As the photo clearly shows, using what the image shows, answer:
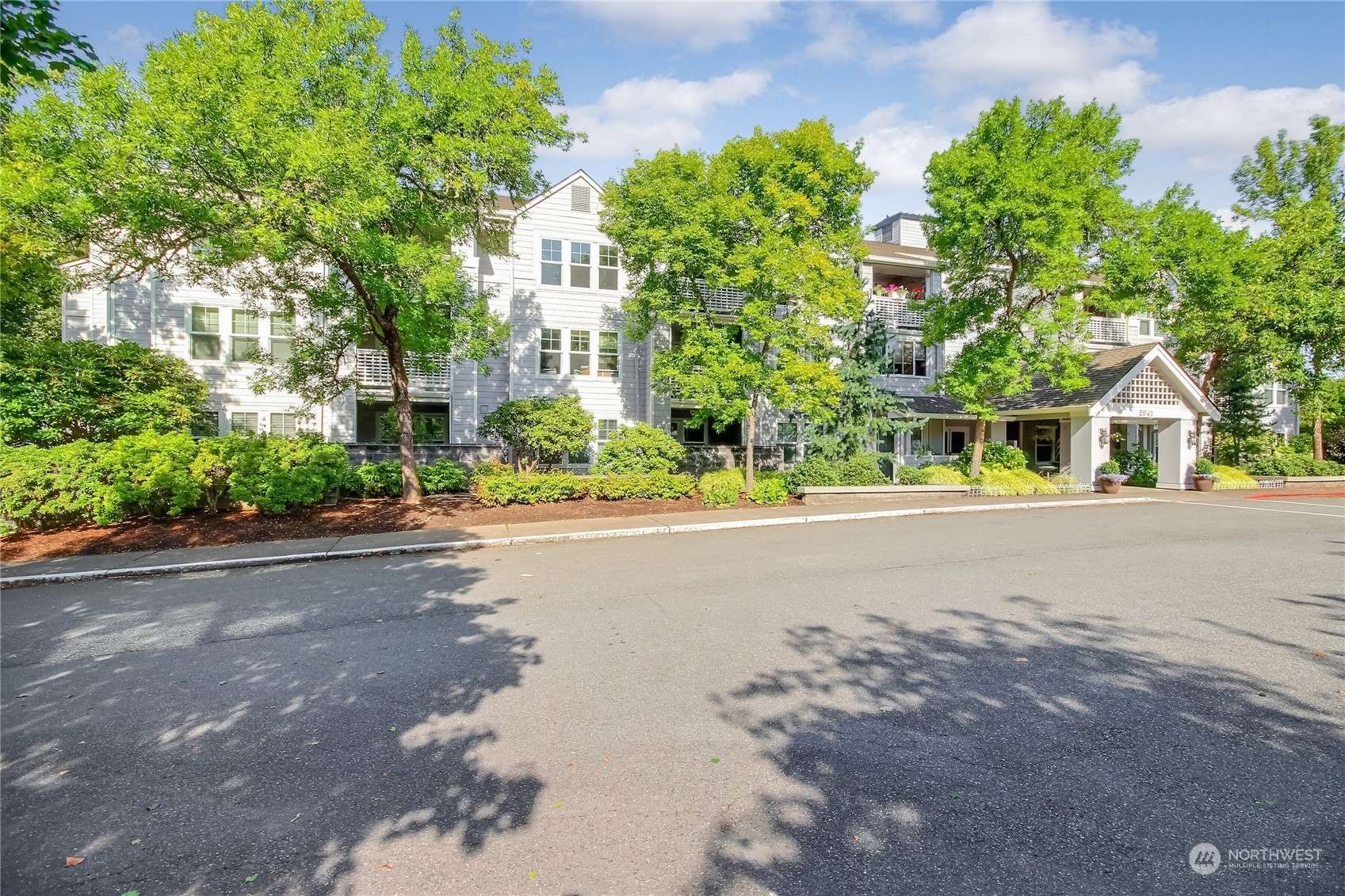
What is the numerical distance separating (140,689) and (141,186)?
28.8ft

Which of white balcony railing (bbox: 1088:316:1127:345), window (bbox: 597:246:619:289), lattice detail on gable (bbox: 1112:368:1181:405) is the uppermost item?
window (bbox: 597:246:619:289)

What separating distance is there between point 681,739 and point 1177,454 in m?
25.3

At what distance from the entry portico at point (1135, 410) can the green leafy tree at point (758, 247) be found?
10594mm

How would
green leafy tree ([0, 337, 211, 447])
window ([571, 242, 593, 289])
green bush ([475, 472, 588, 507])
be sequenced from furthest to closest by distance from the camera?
window ([571, 242, 593, 289]), green bush ([475, 472, 588, 507]), green leafy tree ([0, 337, 211, 447])

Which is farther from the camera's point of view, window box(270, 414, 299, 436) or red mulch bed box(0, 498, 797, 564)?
window box(270, 414, 299, 436)

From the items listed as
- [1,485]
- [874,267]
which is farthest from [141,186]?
[874,267]

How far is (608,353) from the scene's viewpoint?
2219 centimetres

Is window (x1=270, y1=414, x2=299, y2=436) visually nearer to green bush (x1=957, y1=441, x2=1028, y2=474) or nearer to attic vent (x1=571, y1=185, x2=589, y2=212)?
attic vent (x1=571, y1=185, x2=589, y2=212)

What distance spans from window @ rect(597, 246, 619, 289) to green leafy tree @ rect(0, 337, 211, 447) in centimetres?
1277

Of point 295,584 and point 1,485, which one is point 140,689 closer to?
point 295,584

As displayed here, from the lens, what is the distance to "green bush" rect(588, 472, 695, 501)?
15172 millimetres

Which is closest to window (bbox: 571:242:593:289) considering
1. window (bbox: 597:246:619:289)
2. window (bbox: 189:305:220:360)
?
window (bbox: 597:246:619:289)

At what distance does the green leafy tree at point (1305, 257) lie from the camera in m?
21.1

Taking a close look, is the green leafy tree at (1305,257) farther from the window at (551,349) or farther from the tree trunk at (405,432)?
the tree trunk at (405,432)
